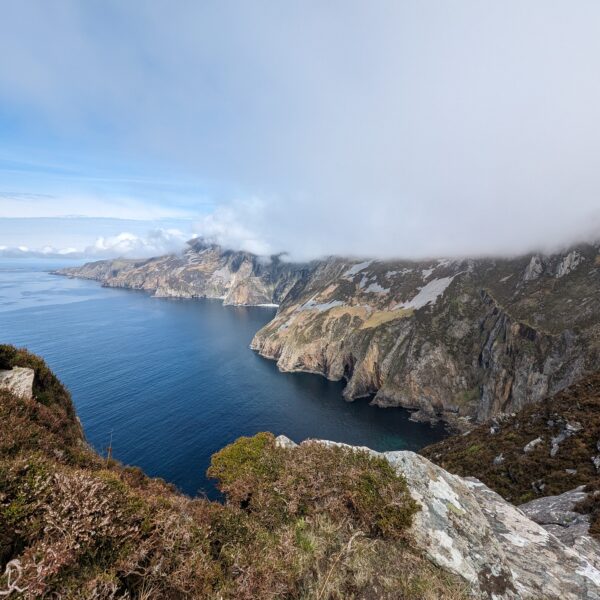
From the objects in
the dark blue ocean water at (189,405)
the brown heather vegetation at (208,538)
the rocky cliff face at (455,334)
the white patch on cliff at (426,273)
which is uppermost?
the white patch on cliff at (426,273)

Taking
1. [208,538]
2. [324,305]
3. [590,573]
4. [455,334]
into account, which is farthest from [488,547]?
[324,305]

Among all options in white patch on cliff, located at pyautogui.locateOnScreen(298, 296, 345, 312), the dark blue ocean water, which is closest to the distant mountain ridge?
white patch on cliff, located at pyautogui.locateOnScreen(298, 296, 345, 312)

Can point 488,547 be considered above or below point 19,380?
below

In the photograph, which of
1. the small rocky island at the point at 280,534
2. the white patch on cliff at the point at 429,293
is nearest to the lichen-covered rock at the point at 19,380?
the small rocky island at the point at 280,534

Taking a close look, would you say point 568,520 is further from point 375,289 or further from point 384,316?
point 375,289

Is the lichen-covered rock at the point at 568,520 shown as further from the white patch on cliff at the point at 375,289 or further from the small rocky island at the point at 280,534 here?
the white patch on cliff at the point at 375,289

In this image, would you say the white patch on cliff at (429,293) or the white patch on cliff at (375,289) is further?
the white patch on cliff at (375,289)
